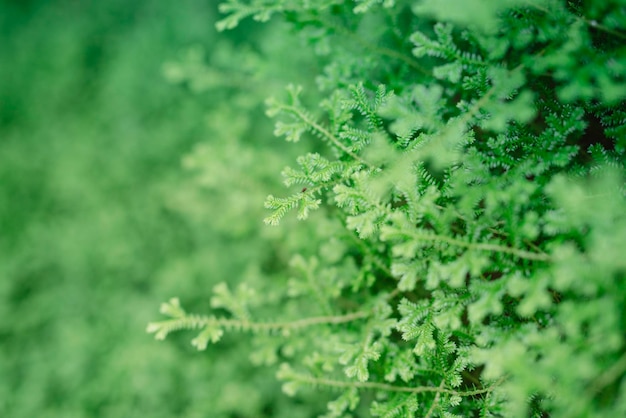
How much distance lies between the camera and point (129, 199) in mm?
3369

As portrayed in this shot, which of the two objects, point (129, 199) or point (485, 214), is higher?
point (485, 214)

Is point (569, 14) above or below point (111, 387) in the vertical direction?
above

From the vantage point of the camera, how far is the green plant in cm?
102

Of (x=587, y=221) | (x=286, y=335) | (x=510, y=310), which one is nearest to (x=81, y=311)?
(x=286, y=335)

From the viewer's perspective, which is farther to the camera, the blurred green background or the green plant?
the blurred green background

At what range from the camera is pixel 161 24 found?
155 inches

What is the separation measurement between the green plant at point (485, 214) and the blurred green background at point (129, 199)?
0.67 m

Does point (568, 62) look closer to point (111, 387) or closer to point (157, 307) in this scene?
point (157, 307)

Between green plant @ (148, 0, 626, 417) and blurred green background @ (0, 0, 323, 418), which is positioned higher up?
green plant @ (148, 0, 626, 417)

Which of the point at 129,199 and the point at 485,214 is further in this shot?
the point at 129,199

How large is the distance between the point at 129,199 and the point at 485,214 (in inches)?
114

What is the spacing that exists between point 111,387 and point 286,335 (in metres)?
1.60

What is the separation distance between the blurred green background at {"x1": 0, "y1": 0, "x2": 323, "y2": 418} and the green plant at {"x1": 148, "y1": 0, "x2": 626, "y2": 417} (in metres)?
0.67

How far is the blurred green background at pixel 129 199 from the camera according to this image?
7.82 feet
